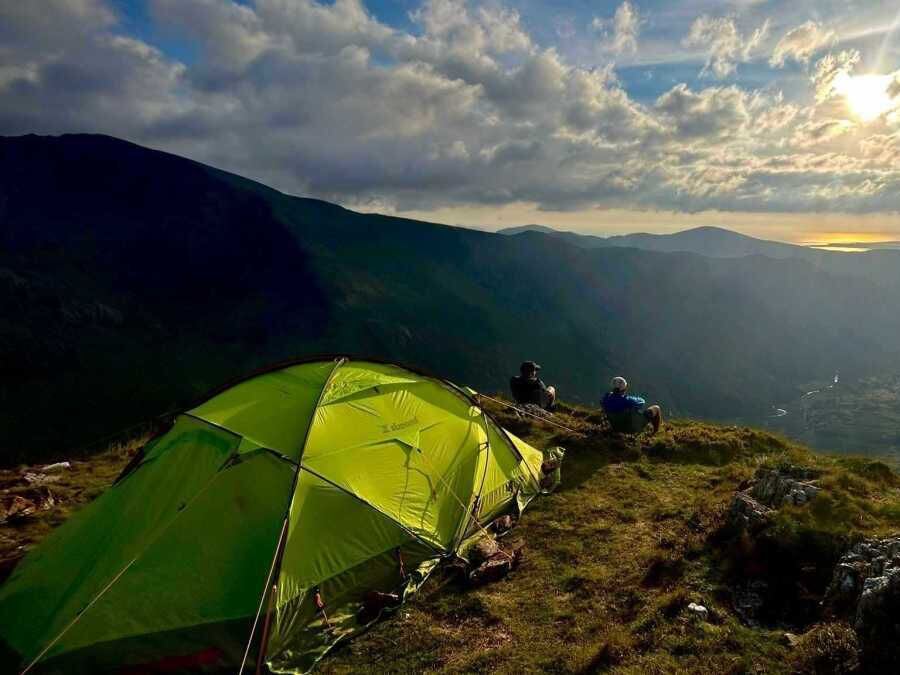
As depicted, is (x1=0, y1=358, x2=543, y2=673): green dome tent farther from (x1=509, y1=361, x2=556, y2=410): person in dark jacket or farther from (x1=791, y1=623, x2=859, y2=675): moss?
(x1=509, y1=361, x2=556, y2=410): person in dark jacket

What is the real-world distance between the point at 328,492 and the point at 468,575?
2964mm

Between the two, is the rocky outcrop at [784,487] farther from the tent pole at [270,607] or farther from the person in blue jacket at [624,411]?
the tent pole at [270,607]

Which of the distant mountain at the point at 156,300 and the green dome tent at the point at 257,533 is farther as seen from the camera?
the distant mountain at the point at 156,300

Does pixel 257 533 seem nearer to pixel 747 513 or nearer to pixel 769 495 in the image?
pixel 747 513

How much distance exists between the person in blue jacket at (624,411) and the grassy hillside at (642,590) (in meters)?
3.54

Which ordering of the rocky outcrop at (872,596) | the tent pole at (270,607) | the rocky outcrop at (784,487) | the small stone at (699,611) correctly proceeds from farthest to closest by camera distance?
the rocky outcrop at (784,487)
the tent pole at (270,607)
the small stone at (699,611)
the rocky outcrop at (872,596)

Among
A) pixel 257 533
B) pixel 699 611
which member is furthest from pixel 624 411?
pixel 257 533

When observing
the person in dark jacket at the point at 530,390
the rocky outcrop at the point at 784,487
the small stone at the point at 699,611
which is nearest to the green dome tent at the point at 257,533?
the small stone at the point at 699,611

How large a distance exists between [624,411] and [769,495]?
6.21 metres

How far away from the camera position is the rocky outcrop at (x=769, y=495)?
9.05 m

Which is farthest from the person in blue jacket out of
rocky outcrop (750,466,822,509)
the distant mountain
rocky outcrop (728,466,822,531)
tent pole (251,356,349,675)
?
the distant mountain

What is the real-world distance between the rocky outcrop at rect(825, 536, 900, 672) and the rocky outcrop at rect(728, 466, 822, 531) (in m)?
1.69

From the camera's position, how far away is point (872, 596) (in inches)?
226

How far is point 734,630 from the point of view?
670cm
